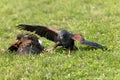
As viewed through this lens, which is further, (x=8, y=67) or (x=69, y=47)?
(x=69, y=47)

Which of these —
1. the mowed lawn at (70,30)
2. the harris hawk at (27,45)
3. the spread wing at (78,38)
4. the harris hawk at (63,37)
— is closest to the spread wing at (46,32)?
the harris hawk at (63,37)

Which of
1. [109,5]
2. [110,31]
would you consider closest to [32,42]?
[110,31]

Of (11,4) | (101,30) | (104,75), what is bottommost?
(11,4)

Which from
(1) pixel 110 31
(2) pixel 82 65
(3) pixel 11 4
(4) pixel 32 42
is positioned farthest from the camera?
(3) pixel 11 4

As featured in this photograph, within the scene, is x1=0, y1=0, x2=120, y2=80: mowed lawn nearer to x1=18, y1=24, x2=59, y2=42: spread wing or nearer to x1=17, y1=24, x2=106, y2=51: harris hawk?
x1=17, y1=24, x2=106, y2=51: harris hawk

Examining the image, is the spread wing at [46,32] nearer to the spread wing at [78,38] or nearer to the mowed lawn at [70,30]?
the mowed lawn at [70,30]

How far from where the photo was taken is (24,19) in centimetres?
1717

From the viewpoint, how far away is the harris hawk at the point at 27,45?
10.6m

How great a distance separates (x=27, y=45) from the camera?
10.6 meters

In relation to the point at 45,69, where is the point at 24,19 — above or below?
below

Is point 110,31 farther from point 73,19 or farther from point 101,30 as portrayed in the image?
point 73,19

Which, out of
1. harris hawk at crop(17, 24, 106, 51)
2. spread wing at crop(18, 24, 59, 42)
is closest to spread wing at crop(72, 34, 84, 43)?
harris hawk at crop(17, 24, 106, 51)

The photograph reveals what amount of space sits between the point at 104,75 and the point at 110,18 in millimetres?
7050

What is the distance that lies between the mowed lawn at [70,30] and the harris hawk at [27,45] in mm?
217
